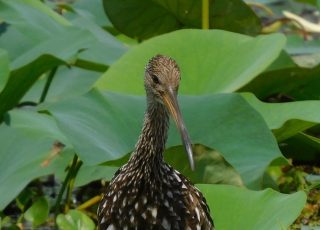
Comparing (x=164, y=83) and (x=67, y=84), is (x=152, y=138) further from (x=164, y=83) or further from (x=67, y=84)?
(x=67, y=84)

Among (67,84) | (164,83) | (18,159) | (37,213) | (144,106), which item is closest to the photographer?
(164,83)

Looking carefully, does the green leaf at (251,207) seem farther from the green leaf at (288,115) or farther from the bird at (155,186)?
the green leaf at (288,115)

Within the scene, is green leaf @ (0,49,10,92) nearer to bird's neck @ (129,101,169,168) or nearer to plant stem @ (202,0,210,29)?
bird's neck @ (129,101,169,168)

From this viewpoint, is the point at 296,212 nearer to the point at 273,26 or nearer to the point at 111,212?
the point at 111,212

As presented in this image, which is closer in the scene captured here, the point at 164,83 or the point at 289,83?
the point at 164,83

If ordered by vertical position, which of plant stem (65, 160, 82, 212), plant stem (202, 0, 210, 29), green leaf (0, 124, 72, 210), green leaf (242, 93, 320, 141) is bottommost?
plant stem (65, 160, 82, 212)

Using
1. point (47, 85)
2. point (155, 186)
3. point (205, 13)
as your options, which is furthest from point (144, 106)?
point (205, 13)

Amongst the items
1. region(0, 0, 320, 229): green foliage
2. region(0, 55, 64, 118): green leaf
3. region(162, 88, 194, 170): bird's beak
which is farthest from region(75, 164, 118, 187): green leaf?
region(162, 88, 194, 170): bird's beak

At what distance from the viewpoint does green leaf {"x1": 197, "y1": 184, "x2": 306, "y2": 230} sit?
413 centimetres

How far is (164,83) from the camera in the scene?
4.21 metres

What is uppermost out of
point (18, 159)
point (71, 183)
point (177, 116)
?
point (177, 116)

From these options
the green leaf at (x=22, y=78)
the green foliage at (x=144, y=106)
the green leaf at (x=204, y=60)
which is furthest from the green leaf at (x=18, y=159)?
the green leaf at (x=204, y=60)

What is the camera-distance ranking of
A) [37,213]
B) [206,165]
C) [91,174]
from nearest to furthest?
[206,165], [37,213], [91,174]

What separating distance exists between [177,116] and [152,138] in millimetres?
382
